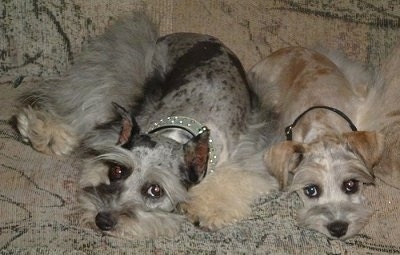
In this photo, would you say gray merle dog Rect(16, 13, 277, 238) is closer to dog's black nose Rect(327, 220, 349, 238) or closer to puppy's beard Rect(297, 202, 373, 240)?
puppy's beard Rect(297, 202, 373, 240)

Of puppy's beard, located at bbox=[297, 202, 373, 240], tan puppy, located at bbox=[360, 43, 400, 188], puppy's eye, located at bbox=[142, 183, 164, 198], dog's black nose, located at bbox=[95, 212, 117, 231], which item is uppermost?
tan puppy, located at bbox=[360, 43, 400, 188]

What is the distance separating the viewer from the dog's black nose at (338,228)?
2867 mm

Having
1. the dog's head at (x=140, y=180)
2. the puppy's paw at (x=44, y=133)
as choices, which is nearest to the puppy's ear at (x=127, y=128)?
the dog's head at (x=140, y=180)

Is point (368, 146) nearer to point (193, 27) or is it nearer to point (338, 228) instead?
point (338, 228)

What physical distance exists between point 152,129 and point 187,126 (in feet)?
0.51

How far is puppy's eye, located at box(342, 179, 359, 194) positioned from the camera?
10.3 ft

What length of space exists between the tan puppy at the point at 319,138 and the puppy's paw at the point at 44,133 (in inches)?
36.7

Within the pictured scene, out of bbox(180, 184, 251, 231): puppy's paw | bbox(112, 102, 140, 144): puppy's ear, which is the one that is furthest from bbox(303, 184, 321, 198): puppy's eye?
bbox(112, 102, 140, 144): puppy's ear

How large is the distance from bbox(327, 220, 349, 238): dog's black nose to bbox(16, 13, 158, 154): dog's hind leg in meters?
1.07

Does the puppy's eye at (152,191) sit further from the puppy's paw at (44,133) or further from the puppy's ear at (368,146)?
the puppy's ear at (368,146)

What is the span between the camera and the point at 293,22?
369 cm

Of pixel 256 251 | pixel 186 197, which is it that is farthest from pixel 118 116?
pixel 256 251

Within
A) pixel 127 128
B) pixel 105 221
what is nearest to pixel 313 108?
pixel 127 128

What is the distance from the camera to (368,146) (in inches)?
122
